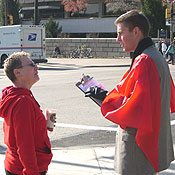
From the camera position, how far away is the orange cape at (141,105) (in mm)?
3521

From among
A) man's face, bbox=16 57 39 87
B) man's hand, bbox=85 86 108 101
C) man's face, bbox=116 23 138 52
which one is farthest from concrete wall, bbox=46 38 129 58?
man's face, bbox=16 57 39 87

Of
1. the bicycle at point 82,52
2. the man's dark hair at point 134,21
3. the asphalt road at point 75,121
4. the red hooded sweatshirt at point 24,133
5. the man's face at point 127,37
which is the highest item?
the man's dark hair at point 134,21

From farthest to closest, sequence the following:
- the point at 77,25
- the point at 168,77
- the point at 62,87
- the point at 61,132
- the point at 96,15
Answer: the point at 96,15, the point at 77,25, the point at 62,87, the point at 61,132, the point at 168,77

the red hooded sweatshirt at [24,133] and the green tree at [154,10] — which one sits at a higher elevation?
the green tree at [154,10]

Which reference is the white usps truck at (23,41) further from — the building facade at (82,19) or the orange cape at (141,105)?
the orange cape at (141,105)

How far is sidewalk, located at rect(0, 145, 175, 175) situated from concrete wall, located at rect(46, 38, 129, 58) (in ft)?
108

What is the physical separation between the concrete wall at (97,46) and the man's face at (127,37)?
120ft

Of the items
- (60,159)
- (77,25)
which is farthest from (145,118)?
(77,25)

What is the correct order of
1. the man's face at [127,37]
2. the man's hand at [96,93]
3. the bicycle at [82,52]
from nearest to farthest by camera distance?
the man's face at [127,37] → the man's hand at [96,93] → the bicycle at [82,52]

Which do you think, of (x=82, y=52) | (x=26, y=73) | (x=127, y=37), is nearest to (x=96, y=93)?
(x=127, y=37)

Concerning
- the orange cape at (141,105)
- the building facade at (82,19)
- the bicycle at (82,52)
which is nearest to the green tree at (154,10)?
the bicycle at (82,52)

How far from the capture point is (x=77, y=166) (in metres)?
6.65

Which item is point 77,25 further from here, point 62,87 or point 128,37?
point 128,37

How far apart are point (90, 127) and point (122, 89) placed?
20.5 feet
